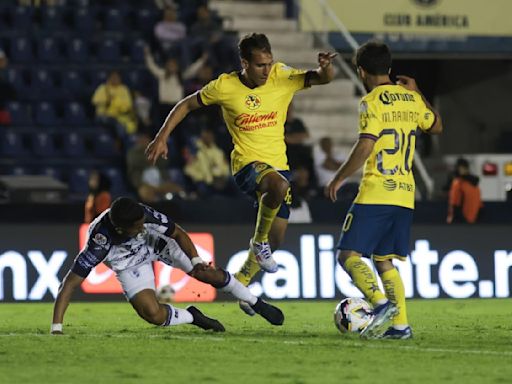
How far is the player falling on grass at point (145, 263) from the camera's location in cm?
Result: 1118

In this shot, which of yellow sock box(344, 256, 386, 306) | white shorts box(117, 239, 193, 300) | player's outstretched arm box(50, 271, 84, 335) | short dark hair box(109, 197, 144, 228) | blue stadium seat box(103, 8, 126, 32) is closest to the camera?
yellow sock box(344, 256, 386, 306)

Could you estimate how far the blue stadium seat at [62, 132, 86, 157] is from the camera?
863 inches

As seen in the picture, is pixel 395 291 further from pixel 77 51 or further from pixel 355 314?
pixel 77 51

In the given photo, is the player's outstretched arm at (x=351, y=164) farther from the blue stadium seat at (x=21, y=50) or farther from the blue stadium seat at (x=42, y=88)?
the blue stadium seat at (x=21, y=50)

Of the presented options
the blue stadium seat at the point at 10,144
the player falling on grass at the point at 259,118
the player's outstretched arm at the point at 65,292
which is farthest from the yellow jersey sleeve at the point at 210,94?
the blue stadium seat at the point at 10,144

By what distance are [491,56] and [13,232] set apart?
12.7m

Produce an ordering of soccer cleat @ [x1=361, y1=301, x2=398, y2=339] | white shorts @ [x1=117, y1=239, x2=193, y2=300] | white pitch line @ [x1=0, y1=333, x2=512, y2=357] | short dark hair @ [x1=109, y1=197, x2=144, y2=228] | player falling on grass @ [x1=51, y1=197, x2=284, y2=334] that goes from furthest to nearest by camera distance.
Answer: white shorts @ [x1=117, y1=239, x2=193, y2=300] → player falling on grass @ [x1=51, y1=197, x2=284, y2=334] → short dark hair @ [x1=109, y1=197, x2=144, y2=228] → soccer cleat @ [x1=361, y1=301, x2=398, y2=339] → white pitch line @ [x1=0, y1=333, x2=512, y2=357]

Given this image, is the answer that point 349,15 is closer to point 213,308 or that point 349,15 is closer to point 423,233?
point 423,233

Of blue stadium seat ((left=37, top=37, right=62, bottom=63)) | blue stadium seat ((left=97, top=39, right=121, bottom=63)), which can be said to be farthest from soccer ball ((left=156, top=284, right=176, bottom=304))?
blue stadium seat ((left=97, top=39, right=121, bottom=63))

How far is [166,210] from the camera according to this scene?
19500mm

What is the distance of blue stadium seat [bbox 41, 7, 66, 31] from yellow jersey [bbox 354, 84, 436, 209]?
44.2 ft

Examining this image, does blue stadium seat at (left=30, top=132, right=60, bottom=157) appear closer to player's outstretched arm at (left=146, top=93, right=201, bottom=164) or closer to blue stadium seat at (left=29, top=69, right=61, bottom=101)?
blue stadium seat at (left=29, top=69, right=61, bottom=101)

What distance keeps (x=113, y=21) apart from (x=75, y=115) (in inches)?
88.8

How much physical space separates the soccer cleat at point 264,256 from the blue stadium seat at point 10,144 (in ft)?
32.9
